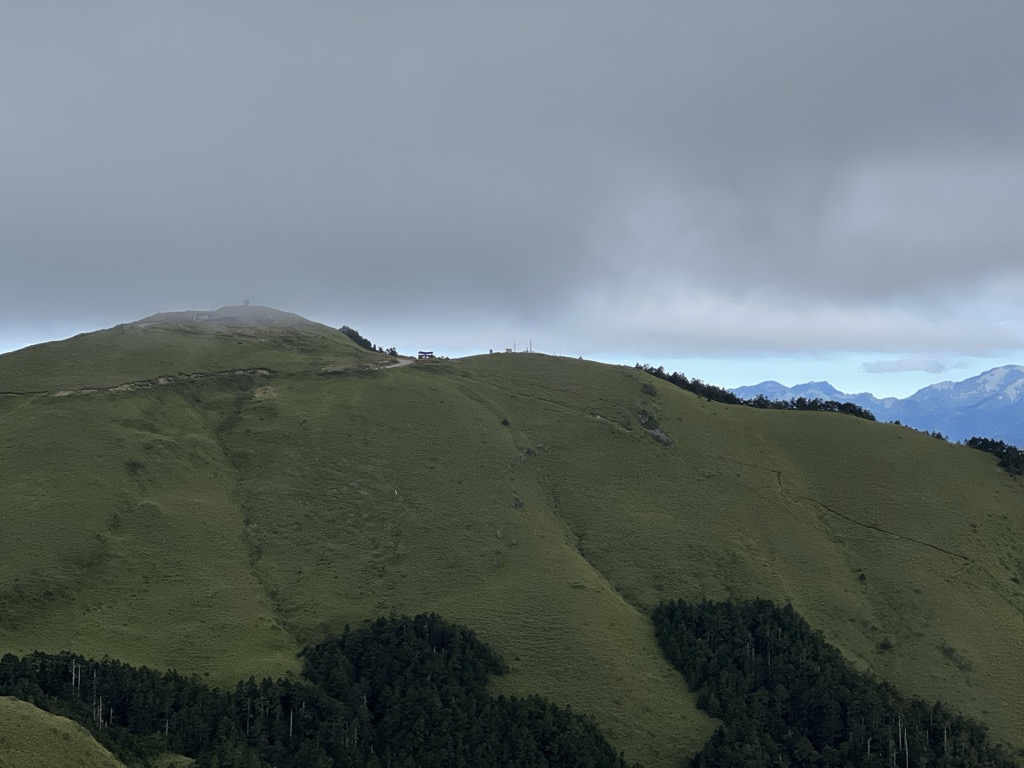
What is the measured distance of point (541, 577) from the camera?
116250 millimetres

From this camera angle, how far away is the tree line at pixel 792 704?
96.9 metres

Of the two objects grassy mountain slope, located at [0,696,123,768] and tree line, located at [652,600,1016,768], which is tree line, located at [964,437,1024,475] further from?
grassy mountain slope, located at [0,696,123,768]

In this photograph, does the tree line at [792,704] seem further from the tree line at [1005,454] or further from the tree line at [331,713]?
the tree line at [1005,454]

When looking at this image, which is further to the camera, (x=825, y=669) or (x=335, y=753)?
(x=825, y=669)

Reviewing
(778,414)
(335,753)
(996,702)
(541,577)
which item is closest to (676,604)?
(541,577)

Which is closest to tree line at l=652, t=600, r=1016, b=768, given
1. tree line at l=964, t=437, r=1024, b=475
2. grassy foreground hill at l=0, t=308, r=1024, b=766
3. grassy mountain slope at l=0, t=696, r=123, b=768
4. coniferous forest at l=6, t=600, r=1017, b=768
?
coniferous forest at l=6, t=600, r=1017, b=768

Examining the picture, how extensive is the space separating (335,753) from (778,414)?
116 meters

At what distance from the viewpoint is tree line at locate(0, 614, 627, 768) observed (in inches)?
3278

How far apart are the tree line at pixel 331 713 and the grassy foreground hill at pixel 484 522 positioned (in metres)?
4.46

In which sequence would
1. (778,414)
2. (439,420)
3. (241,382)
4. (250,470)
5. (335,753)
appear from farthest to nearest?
1. (778,414)
2. (241,382)
3. (439,420)
4. (250,470)
5. (335,753)

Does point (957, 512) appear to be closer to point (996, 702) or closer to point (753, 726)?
point (996, 702)

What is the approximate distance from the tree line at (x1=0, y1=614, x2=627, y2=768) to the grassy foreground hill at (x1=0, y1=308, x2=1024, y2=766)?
446cm

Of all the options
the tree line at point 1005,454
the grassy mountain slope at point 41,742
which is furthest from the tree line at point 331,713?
the tree line at point 1005,454

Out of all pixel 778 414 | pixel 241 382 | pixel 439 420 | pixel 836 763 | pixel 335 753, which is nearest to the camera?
pixel 335 753
